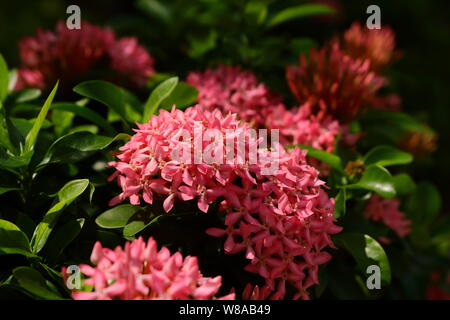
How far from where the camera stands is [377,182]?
1.51m

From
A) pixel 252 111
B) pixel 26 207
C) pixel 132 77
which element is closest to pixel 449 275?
pixel 252 111

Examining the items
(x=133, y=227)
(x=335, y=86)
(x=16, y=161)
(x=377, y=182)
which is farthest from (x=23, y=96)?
(x=377, y=182)

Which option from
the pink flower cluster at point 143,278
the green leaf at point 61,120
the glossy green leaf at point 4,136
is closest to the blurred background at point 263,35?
the green leaf at point 61,120

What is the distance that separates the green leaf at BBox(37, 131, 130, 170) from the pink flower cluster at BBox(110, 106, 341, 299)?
102mm

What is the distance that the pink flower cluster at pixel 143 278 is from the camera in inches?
40.3

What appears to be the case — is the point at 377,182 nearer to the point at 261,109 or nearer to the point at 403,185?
the point at 403,185

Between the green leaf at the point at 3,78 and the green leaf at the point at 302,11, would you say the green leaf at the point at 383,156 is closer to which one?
the green leaf at the point at 302,11

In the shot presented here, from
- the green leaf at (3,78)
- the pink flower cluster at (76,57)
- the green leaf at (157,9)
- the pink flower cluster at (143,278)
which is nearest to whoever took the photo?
the pink flower cluster at (143,278)

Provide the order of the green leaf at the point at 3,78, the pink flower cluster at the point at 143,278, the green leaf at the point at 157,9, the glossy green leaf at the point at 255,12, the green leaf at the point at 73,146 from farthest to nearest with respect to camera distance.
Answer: the green leaf at the point at 157,9 < the glossy green leaf at the point at 255,12 < the green leaf at the point at 3,78 < the green leaf at the point at 73,146 < the pink flower cluster at the point at 143,278

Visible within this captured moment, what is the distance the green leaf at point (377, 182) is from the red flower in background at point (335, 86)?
0.92 feet

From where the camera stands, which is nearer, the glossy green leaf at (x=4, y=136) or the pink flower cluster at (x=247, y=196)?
the pink flower cluster at (x=247, y=196)

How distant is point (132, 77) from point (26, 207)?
35.0 inches

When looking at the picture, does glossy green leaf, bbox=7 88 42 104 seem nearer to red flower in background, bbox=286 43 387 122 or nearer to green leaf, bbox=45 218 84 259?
green leaf, bbox=45 218 84 259

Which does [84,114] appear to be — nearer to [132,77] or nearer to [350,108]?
[132,77]
